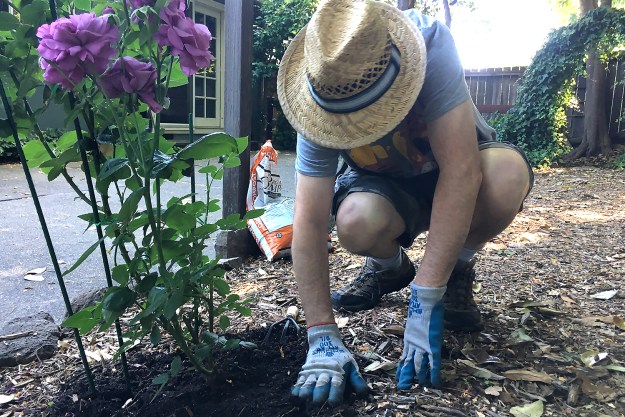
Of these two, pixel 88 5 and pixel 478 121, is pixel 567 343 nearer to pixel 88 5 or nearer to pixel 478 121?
pixel 478 121

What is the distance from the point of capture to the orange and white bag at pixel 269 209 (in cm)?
302

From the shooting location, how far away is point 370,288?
227 centimetres

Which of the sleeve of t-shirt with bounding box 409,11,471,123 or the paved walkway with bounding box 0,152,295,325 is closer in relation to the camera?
the sleeve of t-shirt with bounding box 409,11,471,123

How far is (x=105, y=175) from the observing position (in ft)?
3.73

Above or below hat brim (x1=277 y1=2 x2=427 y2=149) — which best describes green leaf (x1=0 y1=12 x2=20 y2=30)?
above

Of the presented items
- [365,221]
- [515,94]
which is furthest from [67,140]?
[515,94]

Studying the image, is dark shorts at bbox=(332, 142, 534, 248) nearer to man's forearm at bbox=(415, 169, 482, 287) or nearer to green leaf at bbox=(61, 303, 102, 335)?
man's forearm at bbox=(415, 169, 482, 287)

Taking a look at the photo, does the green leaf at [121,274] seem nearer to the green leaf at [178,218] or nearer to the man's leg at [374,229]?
the green leaf at [178,218]

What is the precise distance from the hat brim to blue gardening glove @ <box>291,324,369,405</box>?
60 cm

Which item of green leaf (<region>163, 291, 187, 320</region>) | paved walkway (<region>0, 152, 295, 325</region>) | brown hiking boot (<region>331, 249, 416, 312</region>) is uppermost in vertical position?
green leaf (<region>163, 291, 187, 320</region>)

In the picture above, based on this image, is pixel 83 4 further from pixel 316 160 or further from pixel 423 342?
pixel 423 342

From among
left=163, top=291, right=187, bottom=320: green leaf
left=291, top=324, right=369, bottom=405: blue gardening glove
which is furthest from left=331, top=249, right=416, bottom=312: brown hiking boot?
left=163, top=291, right=187, bottom=320: green leaf

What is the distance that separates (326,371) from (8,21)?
118 cm

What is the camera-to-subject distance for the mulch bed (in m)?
1.47
